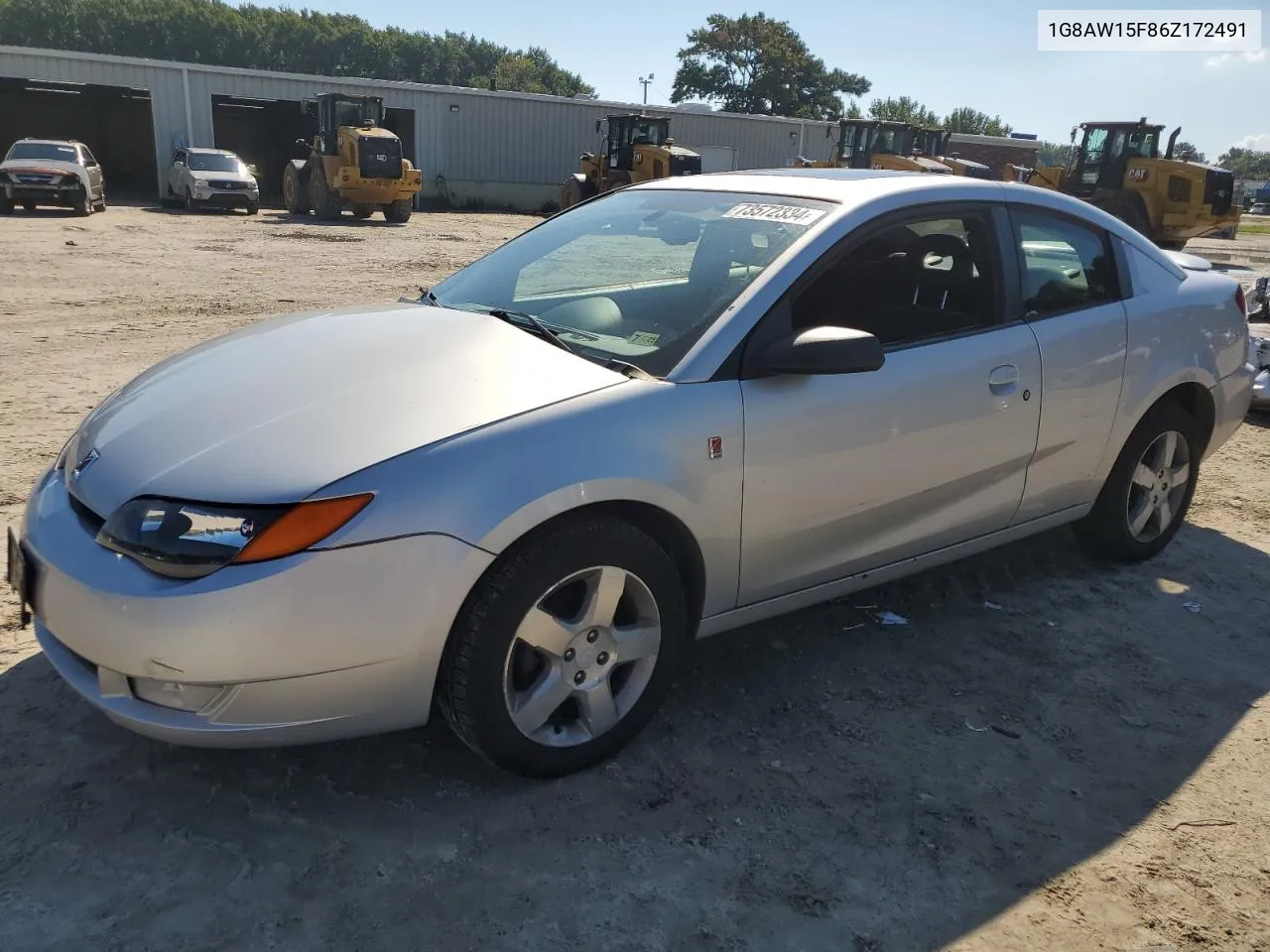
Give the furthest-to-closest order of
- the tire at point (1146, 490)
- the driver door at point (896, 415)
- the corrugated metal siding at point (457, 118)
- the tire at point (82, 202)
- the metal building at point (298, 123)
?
the metal building at point (298, 123)
the corrugated metal siding at point (457, 118)
the tire at point (82, 202)
the tire at point (1146, 490)
the driver door at point (896, 415)

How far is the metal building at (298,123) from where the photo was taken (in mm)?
28141

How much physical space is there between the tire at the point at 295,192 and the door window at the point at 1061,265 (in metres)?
23.0

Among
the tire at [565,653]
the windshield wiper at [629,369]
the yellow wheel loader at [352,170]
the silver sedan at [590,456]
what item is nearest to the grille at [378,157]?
the yellow wheel loader at [352,170]

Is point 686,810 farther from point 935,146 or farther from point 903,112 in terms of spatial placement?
point 903,112

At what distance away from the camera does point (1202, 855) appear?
8.37 ft

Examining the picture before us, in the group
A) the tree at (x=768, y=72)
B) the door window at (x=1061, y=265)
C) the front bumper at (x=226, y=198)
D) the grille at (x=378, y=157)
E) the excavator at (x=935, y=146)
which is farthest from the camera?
the tree at (x=768, y=72)

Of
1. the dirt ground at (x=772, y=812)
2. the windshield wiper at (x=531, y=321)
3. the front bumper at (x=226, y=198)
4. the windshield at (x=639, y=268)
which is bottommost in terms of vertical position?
the dirt ground at (x=772, y=812)

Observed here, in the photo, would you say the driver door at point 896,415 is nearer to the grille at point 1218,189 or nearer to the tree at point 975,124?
the grille at point 1218,189

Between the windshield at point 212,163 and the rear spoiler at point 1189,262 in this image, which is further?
the windshield at point 212,163

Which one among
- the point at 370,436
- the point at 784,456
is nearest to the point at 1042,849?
the point at 784,456

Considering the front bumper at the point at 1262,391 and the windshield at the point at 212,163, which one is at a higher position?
the windshield at the point at 212,163

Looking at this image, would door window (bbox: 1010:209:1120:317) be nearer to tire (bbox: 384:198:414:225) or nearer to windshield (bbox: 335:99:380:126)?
tire (bbox: 384:198:414:225)

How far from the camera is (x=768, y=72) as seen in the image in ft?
246

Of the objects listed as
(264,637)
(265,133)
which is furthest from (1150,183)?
(265,133)
